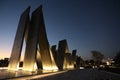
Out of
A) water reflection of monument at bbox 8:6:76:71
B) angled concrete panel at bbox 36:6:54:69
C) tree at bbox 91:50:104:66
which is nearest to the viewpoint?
water reflection of monument at bbox 8:6:76:71

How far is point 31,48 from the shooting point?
1680 centimetres

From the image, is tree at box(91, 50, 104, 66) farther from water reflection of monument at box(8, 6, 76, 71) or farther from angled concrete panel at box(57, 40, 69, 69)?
water reflection of monument at box(8, 6, 76, 71)

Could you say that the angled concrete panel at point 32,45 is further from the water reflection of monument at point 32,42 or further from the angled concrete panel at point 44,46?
the angled concrete panel at point 44,46

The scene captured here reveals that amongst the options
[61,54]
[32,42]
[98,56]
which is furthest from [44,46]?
[98,56]

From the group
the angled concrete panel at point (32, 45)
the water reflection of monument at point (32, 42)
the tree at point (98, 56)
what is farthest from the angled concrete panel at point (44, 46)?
the tree at point (98, 56)

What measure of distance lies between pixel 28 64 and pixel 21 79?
7.12 m

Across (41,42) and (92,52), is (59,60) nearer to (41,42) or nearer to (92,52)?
(41,42)

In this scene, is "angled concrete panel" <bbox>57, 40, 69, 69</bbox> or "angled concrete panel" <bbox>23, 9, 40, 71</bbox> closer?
"angled concrete panel" <bbox>23, 9, 40, 71</bbox>

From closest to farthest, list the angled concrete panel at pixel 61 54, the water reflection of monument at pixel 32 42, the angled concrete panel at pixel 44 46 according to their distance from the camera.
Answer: the water reflection of monument at pixel 32 42 < the angled concrete panel at pixel 44 46 < the angled concrete panel at pixel 61 54

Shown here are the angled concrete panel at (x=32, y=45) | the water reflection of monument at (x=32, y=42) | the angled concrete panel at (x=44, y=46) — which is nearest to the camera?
the angled concrete panel at (x=32, y=45)

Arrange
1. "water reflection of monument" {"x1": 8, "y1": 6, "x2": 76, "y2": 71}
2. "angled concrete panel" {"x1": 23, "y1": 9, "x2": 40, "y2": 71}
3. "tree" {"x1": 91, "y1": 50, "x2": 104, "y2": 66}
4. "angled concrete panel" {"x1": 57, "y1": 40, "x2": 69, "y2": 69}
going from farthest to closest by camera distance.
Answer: "tree" {"x1": 91, "y1": 50, "x2": 104, "y2": 66}
"angled concrete panel" {"x1": 57, "y1": 40, "x2": 69, "y2": 69}
"water reflection of monument" {"x1": 8, "y1": 6, "x2": 76, "y2": 71}
"angled concrete panel" {"x1": 23, "y1": 9, "x2": 40, "y2": 71}

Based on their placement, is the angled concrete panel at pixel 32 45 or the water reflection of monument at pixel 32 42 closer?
the angled concrete panel at pixel 32 45

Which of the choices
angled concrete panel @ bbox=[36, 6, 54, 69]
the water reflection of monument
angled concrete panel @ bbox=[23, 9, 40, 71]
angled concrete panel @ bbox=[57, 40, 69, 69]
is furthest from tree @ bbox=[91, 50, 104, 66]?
angled concrete panel @ bbox=[23, 9, 40, 71]

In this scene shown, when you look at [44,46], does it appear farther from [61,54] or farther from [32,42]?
[61,54]
